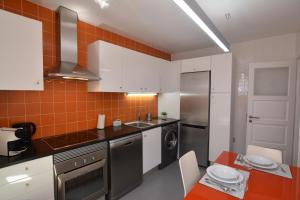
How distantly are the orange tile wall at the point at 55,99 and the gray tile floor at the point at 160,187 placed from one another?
1.16 meters

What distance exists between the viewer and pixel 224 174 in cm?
135

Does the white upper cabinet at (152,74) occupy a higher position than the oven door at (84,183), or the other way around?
the white upper cabinet at (152,74)

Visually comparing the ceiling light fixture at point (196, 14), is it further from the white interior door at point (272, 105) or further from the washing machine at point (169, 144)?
the white interior door at point (272, 105)

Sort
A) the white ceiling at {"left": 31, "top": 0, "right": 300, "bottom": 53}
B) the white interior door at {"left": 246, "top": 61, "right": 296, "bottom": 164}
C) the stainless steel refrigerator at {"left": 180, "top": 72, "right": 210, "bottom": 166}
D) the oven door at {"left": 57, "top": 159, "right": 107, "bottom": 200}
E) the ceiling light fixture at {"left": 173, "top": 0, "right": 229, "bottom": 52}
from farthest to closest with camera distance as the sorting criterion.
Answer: the stainless steel refrigerator at {"left": 180, "top": 72, "right": 210, "bottom": 166}, the white interior door at {"left": 246, "top": 61, "right": 296, "bottom": 164}, the white ceiling at {"left": 31, "top": 0, "right": 300, "bottom": 53}, the oven door at {"left": 57, "top": 159, "right": 107, "bottom": 200}, the ceiling light fixture at {"left": 173, "top": 0, "right": 229, "bottom": 52}

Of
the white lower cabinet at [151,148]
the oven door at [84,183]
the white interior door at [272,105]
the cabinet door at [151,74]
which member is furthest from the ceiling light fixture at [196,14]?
the white interior door at [272,105]

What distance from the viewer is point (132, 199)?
2197mm

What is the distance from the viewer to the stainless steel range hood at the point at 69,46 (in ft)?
6.37

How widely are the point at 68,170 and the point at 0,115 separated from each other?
93 centimetres

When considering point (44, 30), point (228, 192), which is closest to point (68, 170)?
point (228, 192)

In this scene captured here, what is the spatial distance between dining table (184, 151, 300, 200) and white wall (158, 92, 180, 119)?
2.13 m

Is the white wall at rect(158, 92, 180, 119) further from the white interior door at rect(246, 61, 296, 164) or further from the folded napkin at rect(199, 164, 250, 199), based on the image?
the folded napkin at rect(199, 164, 250, 199)

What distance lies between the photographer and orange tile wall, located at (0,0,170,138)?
1776mm

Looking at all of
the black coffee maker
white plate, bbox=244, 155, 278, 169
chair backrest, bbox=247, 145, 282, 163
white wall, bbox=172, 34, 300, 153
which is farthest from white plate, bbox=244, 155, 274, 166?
the black coffee maker

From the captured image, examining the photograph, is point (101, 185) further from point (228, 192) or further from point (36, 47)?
point (36, 47)
